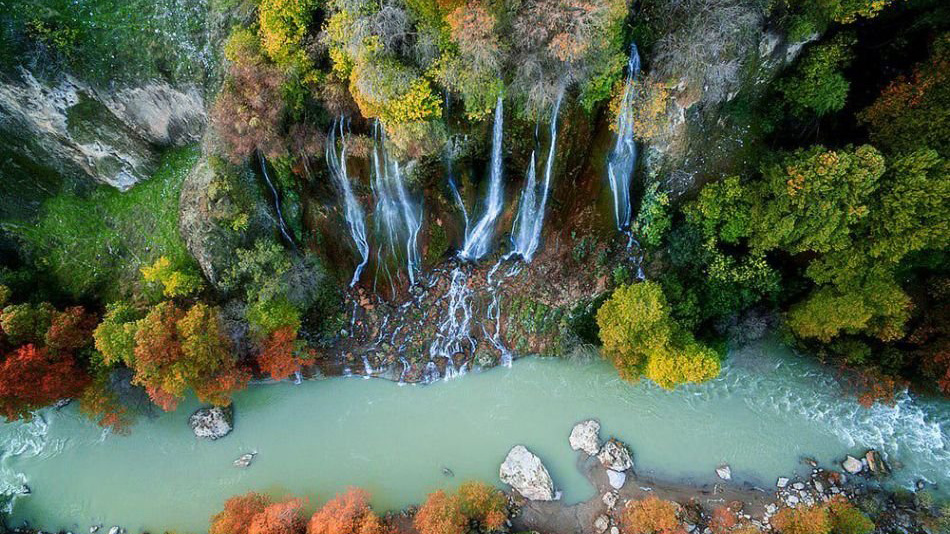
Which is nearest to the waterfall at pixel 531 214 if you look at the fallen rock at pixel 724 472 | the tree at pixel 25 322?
the fallen rock at pixel 724 472

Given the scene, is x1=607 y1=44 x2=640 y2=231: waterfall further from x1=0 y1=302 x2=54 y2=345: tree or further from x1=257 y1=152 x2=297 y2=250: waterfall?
x1=0 y1=302 x2=54 y2=345: tree

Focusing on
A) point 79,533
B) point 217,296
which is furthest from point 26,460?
point 217,296

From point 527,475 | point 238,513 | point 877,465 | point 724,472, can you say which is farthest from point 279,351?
point 877,465

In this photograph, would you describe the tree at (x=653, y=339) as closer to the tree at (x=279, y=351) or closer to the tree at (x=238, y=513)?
the tree at (x=279, y=351)

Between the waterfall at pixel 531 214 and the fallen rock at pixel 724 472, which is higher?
the waterfall at pixel 531 214

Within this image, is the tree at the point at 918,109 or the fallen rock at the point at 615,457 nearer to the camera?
the tree at the point at 918,109

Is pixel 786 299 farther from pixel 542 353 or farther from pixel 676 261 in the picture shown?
pixel 542 353
